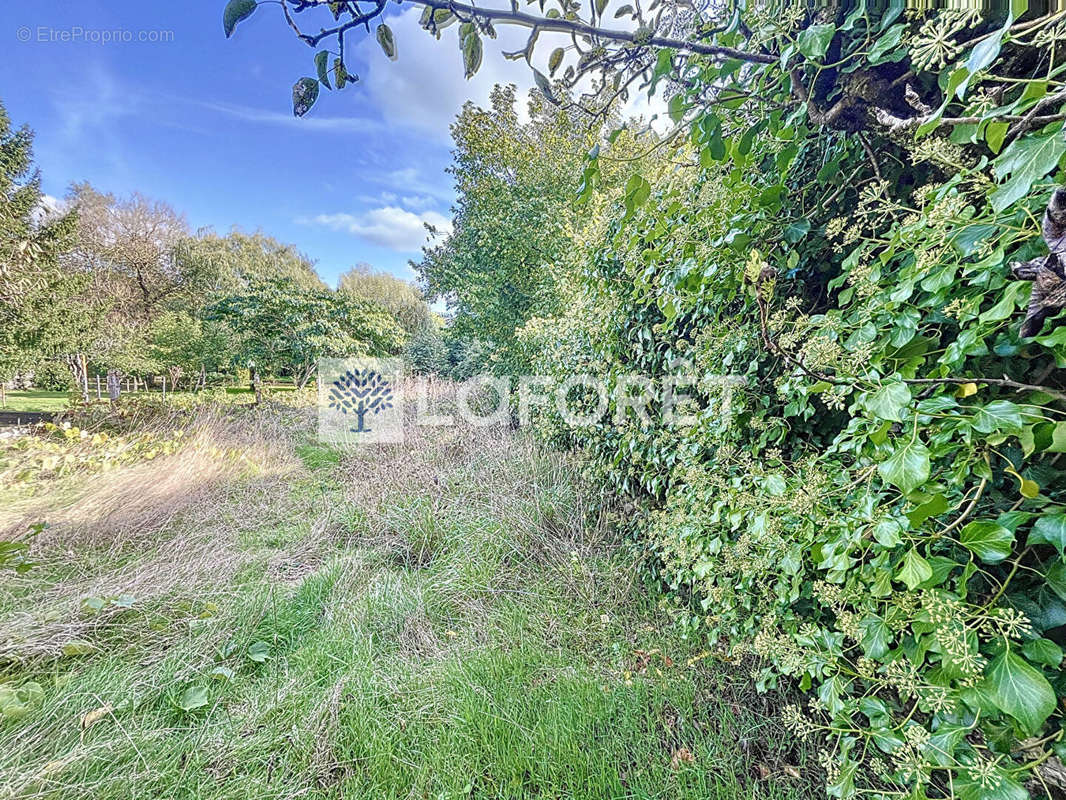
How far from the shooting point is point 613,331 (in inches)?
83.6

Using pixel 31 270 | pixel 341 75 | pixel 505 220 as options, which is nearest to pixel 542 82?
pixel 341 75

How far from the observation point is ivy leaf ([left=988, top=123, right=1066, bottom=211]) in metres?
0.53

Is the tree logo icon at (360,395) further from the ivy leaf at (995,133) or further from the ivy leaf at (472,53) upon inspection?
the ivy leaf at (995,133)

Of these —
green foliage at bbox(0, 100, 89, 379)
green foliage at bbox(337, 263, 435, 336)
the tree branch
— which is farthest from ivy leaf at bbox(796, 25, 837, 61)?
green foliage at bbox(337, 263, 435, 336)

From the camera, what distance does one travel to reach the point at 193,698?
158 centimetres

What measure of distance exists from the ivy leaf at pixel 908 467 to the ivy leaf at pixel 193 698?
2.49m

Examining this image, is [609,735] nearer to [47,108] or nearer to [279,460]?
[279,460]

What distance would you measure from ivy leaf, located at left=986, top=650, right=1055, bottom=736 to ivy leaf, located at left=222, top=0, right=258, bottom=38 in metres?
1.60

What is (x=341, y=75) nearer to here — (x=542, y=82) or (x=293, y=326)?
(x=542, y=82)

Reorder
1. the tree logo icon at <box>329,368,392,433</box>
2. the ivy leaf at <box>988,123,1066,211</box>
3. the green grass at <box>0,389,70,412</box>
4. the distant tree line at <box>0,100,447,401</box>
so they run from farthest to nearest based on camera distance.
Answer: 1. the green grass at <box>0,389,70,412</box>
2. the distant tree line at <box>0,100,447,401</box>
3. the tree logo icon at <box>329,368,392,433</box>
4. the ivy leaf at <box>988,123,1066,211</box>

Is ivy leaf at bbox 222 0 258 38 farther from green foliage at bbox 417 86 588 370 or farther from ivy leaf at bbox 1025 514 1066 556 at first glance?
green foliage at bbox 417 86 588 370

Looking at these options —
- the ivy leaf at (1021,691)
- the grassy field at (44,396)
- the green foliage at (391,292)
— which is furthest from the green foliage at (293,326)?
the ivy leaf at (1021,691)

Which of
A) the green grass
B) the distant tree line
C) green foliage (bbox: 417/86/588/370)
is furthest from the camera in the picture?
the green grass

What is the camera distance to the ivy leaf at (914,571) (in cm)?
62
